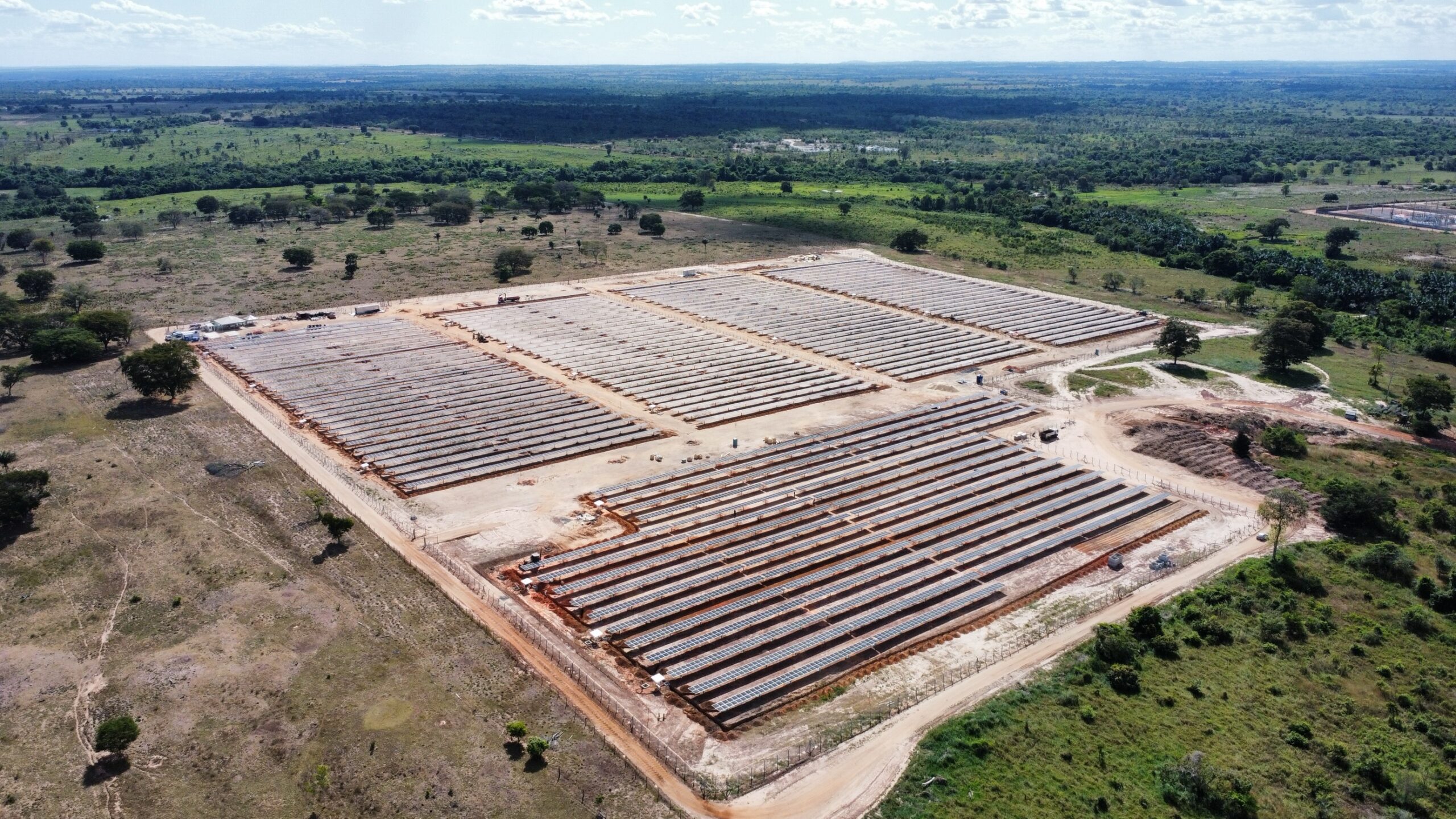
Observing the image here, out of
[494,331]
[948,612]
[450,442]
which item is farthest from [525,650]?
[494,331]

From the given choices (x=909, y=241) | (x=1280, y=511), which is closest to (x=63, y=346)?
(x=1280, y=511)

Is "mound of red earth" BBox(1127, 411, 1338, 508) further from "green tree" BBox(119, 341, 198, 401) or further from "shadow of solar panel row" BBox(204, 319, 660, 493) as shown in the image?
"green tree" BBox(119, 341, 198, 401)

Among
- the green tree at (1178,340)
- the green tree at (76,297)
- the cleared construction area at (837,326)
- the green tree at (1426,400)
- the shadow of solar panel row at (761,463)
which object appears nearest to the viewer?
the shadow of solar panel row at (761,463)

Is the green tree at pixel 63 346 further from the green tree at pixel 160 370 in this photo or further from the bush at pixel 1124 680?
the bush at pixel 1124 680

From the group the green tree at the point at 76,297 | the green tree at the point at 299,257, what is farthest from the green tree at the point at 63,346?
the green tree at the point at 299,257

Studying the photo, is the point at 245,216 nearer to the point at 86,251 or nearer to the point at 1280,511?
the point at 86,251

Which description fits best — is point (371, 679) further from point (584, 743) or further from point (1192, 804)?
point (1192, 804)
